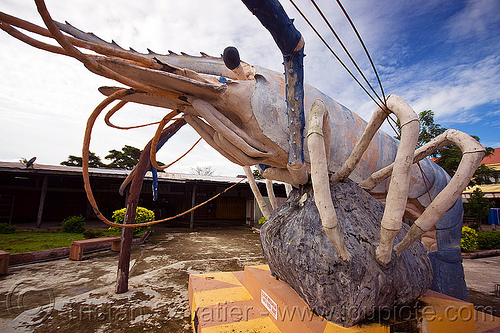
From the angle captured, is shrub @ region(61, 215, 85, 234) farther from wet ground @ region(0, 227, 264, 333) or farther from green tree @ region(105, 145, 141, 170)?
green tree @ region(105, 145, 141, 170)

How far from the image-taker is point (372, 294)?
1774 mm

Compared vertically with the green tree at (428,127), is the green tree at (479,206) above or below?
below

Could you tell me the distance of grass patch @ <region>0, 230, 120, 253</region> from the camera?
21.7ft

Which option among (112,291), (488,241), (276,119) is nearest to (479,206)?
(488,241)

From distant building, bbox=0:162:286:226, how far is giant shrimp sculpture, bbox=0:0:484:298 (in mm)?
10242

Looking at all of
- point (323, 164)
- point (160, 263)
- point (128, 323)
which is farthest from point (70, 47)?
point (160, 263)

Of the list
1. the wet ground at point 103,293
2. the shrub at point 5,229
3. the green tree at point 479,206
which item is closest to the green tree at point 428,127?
the green tree at point 479,206

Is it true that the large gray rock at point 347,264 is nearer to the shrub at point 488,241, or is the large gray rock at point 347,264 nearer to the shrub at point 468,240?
the shrub at point 468,240

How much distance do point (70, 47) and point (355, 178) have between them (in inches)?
108

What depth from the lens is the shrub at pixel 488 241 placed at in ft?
29.0

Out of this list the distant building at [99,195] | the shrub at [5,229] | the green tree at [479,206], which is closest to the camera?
the shrub at [5,229]

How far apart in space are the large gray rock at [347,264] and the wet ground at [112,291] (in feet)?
6.59

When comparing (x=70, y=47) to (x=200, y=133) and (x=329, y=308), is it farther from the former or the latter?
(x=329, y=308)

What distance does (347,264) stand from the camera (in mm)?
1790
